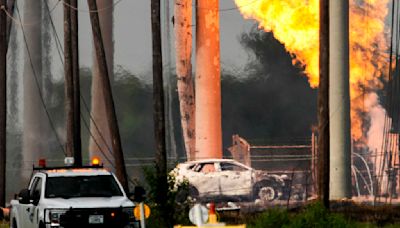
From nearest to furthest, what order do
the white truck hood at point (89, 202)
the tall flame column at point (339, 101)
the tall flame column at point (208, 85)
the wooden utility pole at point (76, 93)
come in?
the white truck hood at point (89, 202), the wooden utility pole at point (76, 93), the tall flame column at point (339, 101), the tall flame column at point (208, 85)

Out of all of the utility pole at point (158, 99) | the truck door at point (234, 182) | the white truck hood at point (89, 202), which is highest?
the utility pole at point (158, 99)

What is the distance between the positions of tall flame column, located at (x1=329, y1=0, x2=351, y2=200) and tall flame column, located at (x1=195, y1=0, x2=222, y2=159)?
1011 cm

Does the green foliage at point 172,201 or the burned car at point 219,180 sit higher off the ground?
the green foliage at point 172,201

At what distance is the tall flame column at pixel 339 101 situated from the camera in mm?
48431

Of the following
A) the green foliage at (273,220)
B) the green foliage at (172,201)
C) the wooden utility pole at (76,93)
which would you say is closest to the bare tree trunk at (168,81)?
the wooden utility pole at (76,93)

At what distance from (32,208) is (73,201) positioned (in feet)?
3.61

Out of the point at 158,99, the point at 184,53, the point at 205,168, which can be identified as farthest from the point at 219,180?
the point at 184,53

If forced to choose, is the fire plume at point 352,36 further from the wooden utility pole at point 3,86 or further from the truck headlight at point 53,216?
the truck headlight at point 53,216

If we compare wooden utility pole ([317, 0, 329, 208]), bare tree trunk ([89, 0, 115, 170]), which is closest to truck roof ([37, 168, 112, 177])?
wooden utility pole ([317, 0, 329, 208])

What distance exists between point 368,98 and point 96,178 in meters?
50.8

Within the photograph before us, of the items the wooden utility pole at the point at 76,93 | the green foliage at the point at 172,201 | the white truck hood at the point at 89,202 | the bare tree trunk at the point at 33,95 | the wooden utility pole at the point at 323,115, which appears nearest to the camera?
the white truck hood at the point at 89,202

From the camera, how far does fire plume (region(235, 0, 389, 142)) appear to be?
→ 56719mm

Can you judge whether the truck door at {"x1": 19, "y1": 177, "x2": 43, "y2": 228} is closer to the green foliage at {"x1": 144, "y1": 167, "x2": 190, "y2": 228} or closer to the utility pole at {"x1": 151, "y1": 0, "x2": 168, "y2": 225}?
the green foliage at {"x1": 144, "y1": 167, "x2": 190, "y2": 228}

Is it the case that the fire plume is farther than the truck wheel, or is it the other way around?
the fire plume
